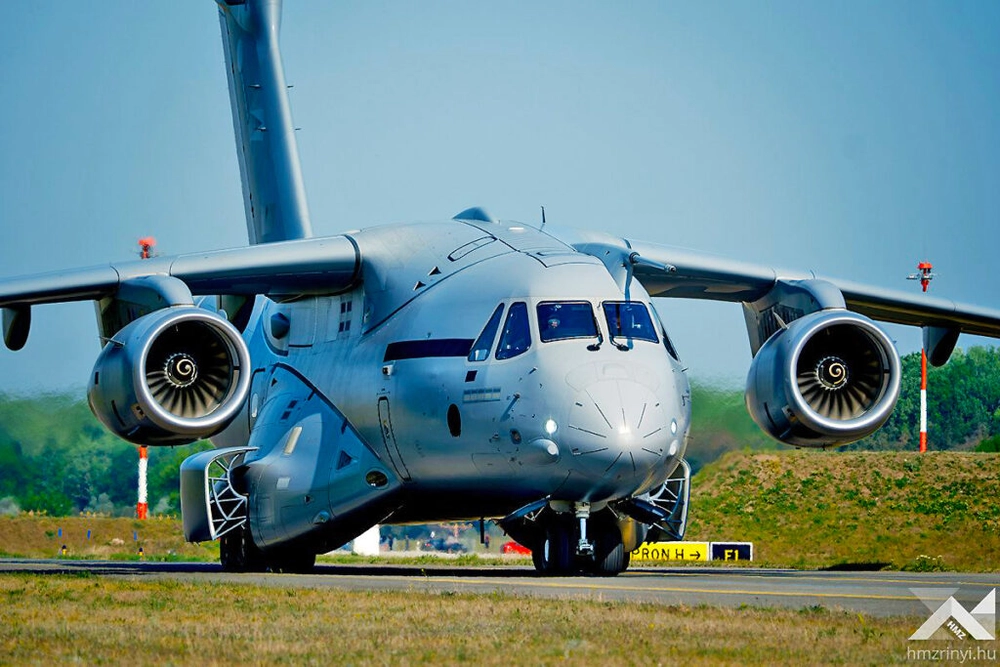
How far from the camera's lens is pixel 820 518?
3600 cm

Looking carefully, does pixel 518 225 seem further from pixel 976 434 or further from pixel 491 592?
pixel 976 434

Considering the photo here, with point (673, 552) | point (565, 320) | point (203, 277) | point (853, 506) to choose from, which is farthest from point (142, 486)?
point (565, 320)

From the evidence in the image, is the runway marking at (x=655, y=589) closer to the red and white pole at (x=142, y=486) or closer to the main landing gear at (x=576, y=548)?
the main landing gear at (x=576, y=548)

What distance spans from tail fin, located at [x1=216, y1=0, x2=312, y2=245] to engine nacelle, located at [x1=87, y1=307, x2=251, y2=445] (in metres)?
5.41

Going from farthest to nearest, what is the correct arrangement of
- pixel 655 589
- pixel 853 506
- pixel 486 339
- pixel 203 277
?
pixel 853 506
pixel 203 277
pixel 486 339
pixel 655 589

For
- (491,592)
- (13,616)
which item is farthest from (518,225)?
(13,616)

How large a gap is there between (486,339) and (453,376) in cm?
58

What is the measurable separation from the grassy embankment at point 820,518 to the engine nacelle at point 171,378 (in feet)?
43.6

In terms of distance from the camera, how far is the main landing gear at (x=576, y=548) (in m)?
19.8

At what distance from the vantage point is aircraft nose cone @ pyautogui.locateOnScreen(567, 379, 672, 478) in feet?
57.0

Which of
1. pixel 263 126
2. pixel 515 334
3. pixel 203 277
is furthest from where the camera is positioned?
pixel 263 126

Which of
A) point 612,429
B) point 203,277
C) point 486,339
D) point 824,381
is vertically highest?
point 203,277

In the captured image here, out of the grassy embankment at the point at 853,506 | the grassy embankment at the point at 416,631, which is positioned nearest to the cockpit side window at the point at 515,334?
the grassy embankment at the point at 416,631

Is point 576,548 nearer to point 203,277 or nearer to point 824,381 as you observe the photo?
point 824,381
